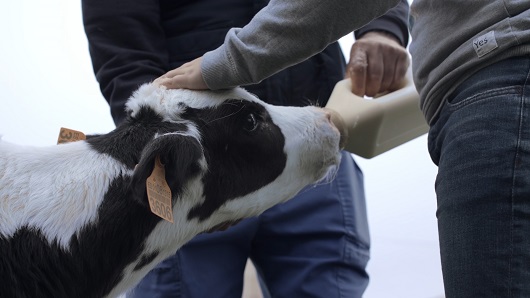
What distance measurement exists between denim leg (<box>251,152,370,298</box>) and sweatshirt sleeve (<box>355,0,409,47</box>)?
416 mm

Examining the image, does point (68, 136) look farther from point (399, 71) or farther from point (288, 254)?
point (399, 71)

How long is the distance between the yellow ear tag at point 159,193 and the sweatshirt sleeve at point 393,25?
29.9 inches

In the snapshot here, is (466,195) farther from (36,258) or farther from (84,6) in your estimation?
(84,6)

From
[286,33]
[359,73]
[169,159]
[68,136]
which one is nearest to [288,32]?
[286,33]

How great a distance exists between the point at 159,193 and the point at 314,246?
1.93ft

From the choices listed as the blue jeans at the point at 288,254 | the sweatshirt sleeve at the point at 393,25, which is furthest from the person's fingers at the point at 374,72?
the blue jeans at the point at 288,254

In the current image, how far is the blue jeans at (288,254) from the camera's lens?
5.52 ft

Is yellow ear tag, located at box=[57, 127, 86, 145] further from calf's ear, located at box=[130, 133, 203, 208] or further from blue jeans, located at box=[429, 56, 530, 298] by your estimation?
blue jeans, located at box=[429, 56, 530, 298]

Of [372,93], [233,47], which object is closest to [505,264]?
[233,47]

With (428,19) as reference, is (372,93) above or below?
below

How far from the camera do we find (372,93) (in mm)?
1729

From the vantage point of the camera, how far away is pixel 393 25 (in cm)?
182

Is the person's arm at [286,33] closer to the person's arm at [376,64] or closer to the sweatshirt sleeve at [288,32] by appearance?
the sweatshirt sleeve at [288,32]

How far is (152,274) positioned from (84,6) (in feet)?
2.36
